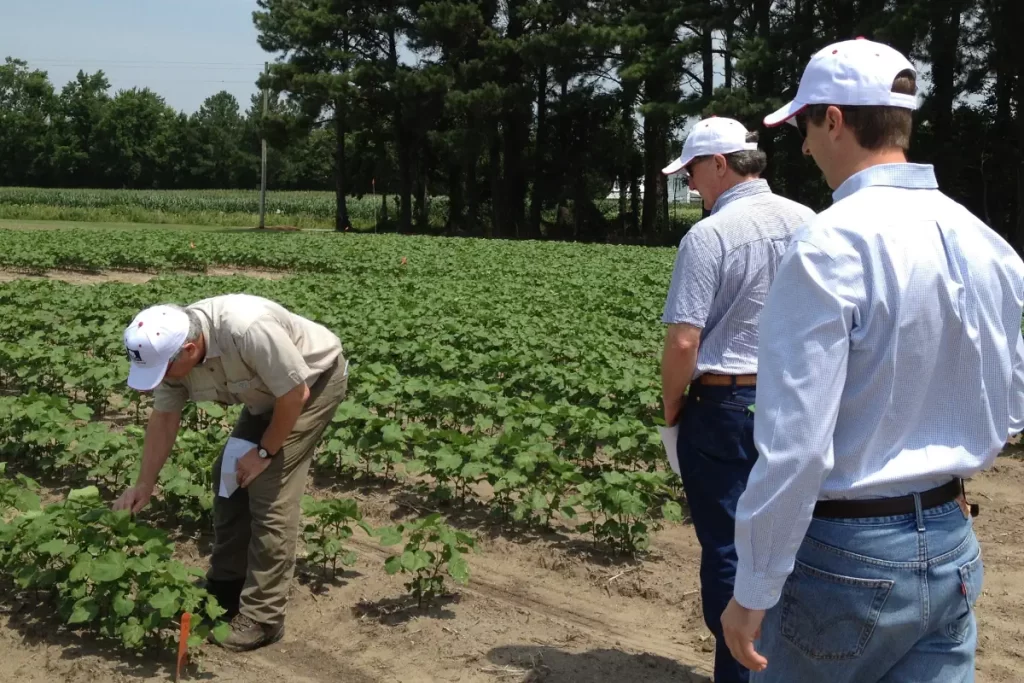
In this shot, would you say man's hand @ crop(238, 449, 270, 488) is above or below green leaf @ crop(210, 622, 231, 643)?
above

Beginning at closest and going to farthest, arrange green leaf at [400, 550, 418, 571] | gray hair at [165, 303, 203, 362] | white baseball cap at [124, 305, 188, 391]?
white baseball cap at [124, 305, 188, 391] → gray hair at [165, 303, 203, 362] → green leaf at [400, 550, 418, 571]

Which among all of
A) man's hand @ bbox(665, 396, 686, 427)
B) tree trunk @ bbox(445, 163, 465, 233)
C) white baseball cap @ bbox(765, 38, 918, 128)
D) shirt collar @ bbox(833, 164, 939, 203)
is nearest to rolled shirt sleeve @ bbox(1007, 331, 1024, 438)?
shirt collar @ bbox(833, 164, 939, 203)

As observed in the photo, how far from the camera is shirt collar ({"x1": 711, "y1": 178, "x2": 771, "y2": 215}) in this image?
329 cm

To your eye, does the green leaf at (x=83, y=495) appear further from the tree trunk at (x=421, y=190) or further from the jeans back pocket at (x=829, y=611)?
the tree trunk at (x=421, y=190)

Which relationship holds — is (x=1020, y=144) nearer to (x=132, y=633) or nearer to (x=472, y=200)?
(x=472, y=200)

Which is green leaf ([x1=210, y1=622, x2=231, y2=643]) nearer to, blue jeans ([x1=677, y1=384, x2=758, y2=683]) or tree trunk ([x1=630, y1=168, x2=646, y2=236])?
blue jeans ([x1=677, y1=384, x2=758, y2=683])

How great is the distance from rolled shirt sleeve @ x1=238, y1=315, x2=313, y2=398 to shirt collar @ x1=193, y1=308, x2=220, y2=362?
0.09 m

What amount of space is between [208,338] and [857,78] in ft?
8.47

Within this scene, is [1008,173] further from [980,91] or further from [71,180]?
[71,180]

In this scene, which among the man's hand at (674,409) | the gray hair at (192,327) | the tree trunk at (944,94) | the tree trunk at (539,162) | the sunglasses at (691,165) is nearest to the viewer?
the man's hand at (674,409)

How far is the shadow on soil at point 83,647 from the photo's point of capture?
3902 mm

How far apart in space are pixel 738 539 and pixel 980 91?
113 ft

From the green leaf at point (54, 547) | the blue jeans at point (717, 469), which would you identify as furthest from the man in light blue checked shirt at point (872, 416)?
the green leaf at point (54, 547)

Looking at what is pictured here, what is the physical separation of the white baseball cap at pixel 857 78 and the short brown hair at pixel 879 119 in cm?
1
